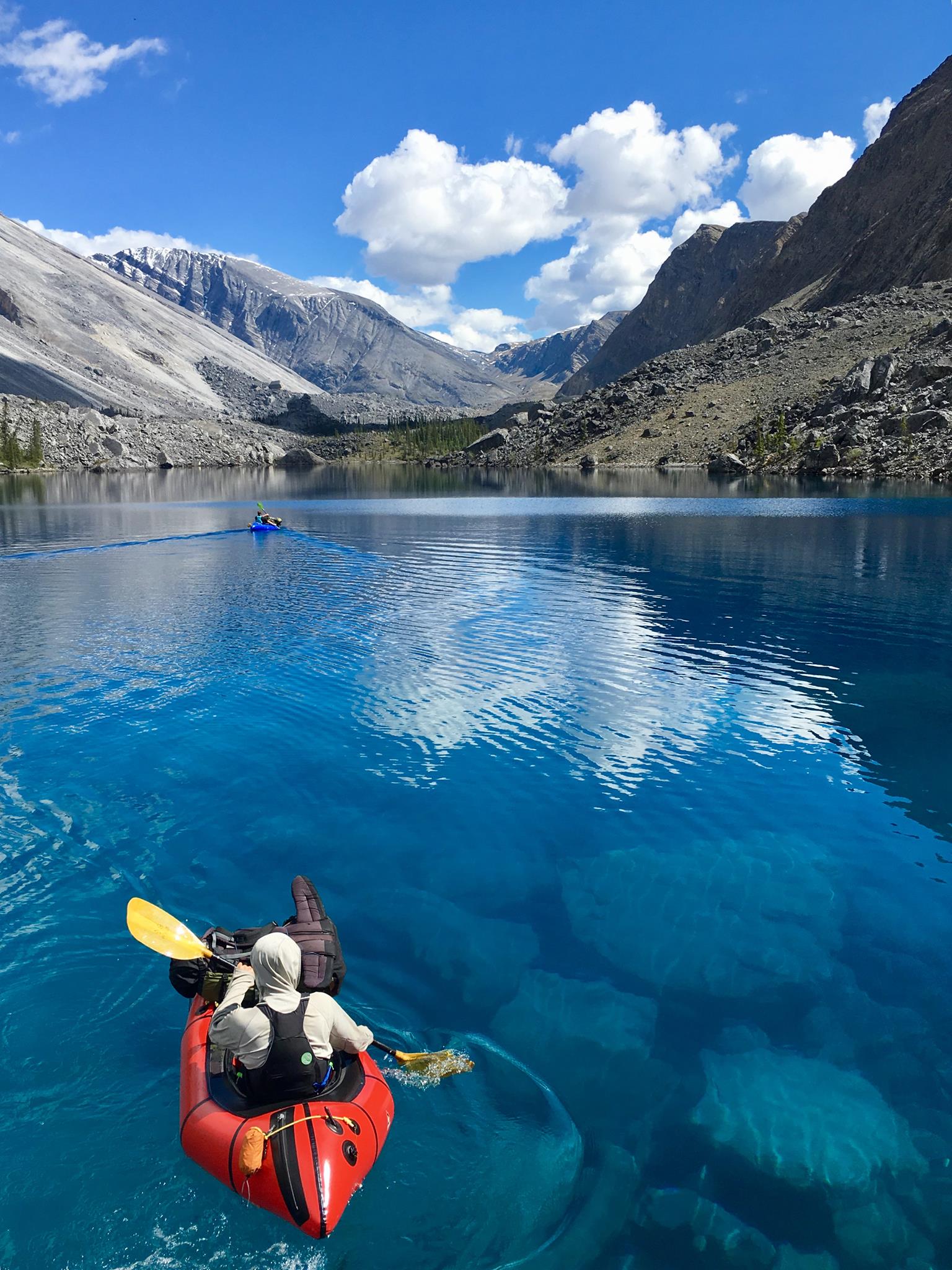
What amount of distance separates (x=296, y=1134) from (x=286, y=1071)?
0.68 meters

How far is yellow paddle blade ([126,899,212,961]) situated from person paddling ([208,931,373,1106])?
1833 mm

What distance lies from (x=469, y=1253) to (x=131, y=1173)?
405cm

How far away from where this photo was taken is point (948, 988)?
39.7ft

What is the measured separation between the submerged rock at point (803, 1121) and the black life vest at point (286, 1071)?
5.05 meters

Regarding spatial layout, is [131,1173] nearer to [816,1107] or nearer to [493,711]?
[816,1107]

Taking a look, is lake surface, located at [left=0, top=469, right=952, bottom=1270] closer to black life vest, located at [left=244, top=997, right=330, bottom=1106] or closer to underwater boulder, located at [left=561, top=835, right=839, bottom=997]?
underwater boulder, located at [left=561, top=835, right=839, bottom=997]

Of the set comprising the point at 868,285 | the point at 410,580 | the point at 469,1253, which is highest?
the point at 868,285

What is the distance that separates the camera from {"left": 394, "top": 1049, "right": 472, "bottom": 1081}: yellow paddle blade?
9.99m

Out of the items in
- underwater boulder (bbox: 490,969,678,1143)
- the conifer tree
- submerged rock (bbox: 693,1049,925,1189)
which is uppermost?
the conifer tree

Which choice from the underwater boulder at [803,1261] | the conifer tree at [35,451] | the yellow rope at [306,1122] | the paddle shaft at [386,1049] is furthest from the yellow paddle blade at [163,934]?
the conifer tree at [35,451]

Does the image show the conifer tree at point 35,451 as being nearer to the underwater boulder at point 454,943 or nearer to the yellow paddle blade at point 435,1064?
the underwater boulder at point 454,943

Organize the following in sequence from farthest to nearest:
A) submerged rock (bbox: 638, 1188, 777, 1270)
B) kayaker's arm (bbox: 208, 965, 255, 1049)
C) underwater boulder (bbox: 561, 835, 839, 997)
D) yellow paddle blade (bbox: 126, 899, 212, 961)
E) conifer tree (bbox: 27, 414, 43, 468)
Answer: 1. conifer tree (bbox: 27, 414, 43, 468)
2. underwater boulder (bbox: 561, 835, 839, 997)
3. yellow paddle blade (bbox: 126, 899, 212, 961)
4. kayaker's arm (bbox: 208, 965, 255, 1049)
5. submerged rock (bbox: 638, 1188, 777, 1270)

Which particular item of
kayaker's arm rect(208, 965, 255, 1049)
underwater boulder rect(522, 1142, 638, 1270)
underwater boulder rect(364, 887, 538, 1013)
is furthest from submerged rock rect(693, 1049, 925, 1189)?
kayaker's arm rect(208, 965, 255, 1049)

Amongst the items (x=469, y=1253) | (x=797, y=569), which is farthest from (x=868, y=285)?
(x=469, y=1253)
